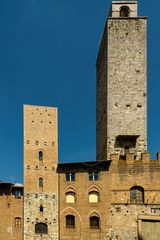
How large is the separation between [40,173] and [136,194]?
435 inches

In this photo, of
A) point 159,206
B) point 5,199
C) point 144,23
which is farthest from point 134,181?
point 144,23

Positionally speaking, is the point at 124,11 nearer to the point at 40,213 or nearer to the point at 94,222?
the point at 94,222

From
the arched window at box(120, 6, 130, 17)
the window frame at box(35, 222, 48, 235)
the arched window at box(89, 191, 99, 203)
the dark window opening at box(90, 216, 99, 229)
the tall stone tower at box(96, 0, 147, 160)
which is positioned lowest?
the window frame at box(35, 222, 48, 235)

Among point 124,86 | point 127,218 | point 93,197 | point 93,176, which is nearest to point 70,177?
point 93,176

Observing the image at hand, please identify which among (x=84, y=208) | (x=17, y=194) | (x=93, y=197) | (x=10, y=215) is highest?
(x=17, y=194)

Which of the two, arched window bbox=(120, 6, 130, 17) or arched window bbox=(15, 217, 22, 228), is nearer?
arched window bbox=(15, 217, 22, 228)

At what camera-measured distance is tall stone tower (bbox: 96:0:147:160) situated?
43344 mm

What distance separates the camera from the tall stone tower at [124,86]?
43344mm

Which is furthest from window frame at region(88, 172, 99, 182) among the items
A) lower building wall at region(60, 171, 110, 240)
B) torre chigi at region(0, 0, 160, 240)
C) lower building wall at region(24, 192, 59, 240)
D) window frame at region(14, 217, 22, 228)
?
window frame at region(14, 217, 22, 228)

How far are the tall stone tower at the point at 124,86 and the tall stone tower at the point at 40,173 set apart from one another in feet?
23.2

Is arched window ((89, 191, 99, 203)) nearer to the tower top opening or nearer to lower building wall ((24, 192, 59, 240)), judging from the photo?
lower building wall ((24, 192, 59, 240))

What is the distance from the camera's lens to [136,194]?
3975cm

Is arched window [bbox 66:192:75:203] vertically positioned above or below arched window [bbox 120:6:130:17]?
below

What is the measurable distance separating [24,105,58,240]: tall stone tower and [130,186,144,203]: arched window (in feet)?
28.0
